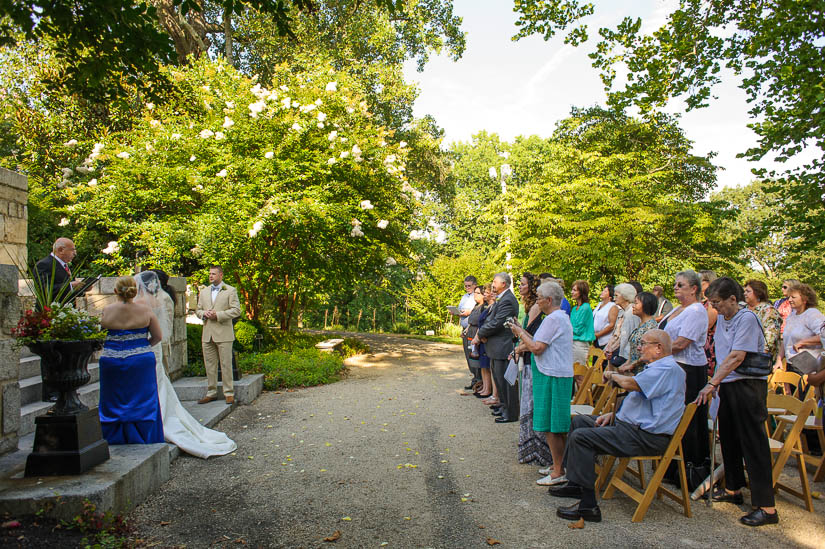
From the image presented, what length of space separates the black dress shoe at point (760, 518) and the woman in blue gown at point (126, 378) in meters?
5.22

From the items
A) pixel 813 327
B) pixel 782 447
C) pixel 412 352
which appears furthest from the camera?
pixel 412 352

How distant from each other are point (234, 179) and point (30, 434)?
6818 millimetres

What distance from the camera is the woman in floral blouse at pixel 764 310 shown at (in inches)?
249

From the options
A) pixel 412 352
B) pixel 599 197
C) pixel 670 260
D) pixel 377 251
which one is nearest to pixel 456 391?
pixel 377 251

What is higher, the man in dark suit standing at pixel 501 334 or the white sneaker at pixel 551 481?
the man in dark suit standing at pixel 501 334

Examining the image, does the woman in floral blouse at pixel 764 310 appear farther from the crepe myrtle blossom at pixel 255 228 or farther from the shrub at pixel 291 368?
the crepe myrtle blossom at pixel 255 228

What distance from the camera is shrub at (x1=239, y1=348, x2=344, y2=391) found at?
9.92 m

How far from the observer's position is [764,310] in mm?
6656

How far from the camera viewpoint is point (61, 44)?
515cm

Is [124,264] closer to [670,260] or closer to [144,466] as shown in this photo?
[144,466]

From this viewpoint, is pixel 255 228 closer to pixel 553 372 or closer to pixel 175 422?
pixel 175 422

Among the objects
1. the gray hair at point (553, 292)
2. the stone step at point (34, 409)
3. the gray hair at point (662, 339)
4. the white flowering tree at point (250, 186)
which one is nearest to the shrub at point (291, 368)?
the white flowering tree at point (250, 186)

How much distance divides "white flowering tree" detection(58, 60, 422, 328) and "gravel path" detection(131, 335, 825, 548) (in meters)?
4.81

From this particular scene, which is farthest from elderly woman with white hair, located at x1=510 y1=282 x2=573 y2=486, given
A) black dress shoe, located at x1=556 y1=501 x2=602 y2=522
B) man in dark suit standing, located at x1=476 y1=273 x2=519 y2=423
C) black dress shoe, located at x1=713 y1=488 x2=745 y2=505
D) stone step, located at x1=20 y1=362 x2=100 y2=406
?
stone step, located at x1=20 y1=362 x2=100 y2=406
